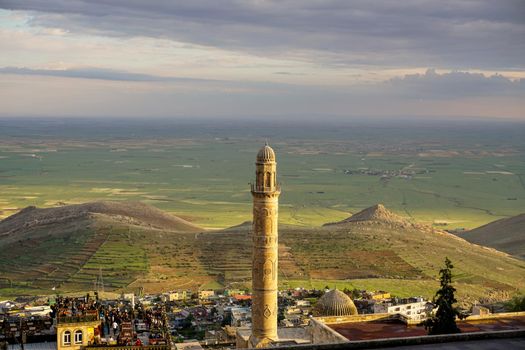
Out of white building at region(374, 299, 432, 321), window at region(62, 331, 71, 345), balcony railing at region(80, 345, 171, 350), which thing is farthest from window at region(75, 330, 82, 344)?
white building at region(374, 299, 432, 321)

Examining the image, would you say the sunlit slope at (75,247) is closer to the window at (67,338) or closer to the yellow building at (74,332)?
the yellow building at (74,332)

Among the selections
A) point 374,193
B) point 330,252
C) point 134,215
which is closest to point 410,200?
point 374,193

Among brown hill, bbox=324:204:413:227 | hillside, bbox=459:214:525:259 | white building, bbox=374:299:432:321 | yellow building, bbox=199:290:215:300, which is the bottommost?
yellow building, bbox=199:290:215:300

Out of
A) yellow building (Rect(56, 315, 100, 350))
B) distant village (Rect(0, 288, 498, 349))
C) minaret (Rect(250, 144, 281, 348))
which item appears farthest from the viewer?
minaret (Rect(250, 144, 281, 348))

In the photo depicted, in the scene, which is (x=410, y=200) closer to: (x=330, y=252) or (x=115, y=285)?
(x=330, y=252)

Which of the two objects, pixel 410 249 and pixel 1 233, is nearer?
pixel 410 249

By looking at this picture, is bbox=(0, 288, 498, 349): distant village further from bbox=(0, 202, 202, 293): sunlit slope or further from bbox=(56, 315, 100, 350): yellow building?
bbox=(0, 202, 202, 293): sunlit slope

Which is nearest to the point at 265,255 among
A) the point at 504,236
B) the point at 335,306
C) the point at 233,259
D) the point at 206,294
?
the point at 335,306
